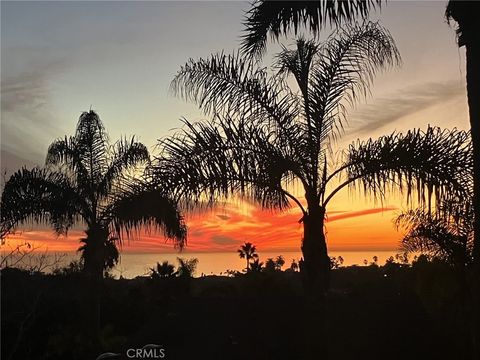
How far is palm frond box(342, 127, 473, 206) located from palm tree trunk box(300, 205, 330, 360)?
1.26m

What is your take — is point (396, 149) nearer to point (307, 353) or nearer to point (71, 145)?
point (307, 353)

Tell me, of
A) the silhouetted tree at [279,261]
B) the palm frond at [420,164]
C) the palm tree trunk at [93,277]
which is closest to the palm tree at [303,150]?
the palm frond at [420,164]

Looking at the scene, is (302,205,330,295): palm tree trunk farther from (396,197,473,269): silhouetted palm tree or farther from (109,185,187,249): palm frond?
(109,185,187,249): palm frond

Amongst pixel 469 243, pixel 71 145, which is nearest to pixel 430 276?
pixel 469 243

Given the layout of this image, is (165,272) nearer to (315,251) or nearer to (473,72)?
(315,251)

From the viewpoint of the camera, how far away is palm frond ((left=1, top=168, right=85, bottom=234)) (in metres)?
13.3

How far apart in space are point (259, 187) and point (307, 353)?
3328 mm

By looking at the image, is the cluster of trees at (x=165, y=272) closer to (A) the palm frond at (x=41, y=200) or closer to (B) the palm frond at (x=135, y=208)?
(A) the palm frond at (x=41, y=200)

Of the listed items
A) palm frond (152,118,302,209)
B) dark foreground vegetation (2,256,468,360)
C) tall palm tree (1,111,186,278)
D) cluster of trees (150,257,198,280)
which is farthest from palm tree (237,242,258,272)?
palm frond (152,118,302,209)

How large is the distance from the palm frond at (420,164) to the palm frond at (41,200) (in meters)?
8.71

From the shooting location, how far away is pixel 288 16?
6.40m

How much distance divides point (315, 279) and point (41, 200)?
25.8 feet

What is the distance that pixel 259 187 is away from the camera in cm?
852

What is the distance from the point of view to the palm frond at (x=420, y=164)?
7195 millimetres
